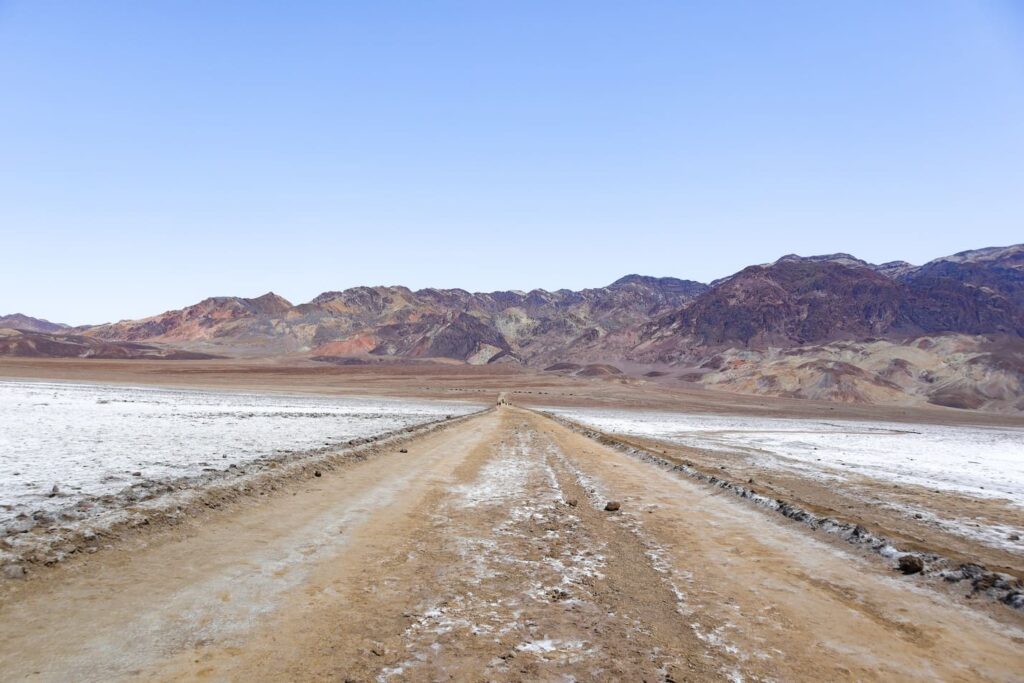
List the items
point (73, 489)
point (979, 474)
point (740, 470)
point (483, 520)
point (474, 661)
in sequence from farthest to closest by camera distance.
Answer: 1. point (979, 474)
2. point (740, 470)
3. point (73, 489)
4. point (483, 520)
5. point (474, 661)

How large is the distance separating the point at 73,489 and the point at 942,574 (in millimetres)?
14518

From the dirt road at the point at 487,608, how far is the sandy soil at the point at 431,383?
6905 centimetres

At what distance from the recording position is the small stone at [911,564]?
837 centimetres

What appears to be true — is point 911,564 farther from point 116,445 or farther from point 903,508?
point 116,445

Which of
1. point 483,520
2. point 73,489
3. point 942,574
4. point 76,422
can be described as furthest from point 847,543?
point 76,422

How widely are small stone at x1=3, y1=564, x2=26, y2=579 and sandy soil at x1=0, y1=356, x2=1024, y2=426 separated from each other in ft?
238

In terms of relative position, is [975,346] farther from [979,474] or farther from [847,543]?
[847,543]

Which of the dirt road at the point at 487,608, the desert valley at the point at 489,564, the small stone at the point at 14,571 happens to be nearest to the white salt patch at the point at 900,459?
the desert valley at the point at 489,564

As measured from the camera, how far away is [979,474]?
21141mm

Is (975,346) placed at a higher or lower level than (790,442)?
higher

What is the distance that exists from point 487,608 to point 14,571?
555cm

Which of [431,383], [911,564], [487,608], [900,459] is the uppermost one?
[487,608]

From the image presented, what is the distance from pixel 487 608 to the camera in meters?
6.43

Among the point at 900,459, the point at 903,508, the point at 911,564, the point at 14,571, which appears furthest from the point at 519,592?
the point at 900,459
